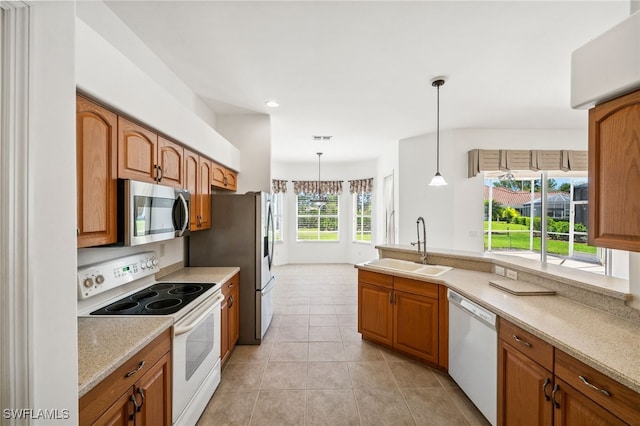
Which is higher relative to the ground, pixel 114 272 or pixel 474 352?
pixel 114 272

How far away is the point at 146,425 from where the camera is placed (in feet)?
4.25

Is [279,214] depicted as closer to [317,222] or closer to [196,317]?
[317,222]

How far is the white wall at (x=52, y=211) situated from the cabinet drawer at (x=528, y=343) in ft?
6.38

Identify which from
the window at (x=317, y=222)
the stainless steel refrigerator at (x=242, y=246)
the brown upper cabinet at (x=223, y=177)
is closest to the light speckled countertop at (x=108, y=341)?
the stainless steel refrigerator at (x=242, y=246)

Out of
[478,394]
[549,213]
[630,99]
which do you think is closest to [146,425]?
[478,394]

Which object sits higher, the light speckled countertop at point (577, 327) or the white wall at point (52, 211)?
the white wall at point (52, 211)

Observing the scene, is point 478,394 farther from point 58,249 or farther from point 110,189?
point 110,189

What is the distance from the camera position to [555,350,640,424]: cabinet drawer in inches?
37.7

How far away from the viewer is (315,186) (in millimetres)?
7219

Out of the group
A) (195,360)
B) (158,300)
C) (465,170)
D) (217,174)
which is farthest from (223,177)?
(465,170)

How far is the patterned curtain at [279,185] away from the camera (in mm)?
7004

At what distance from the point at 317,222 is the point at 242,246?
4.61 meters

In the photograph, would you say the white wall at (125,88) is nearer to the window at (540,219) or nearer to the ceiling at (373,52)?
the ceiling at (373,52)

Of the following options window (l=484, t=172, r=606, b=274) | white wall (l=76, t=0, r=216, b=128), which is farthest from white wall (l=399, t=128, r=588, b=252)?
white wall (l=76, t=0, r=216, b=128)
